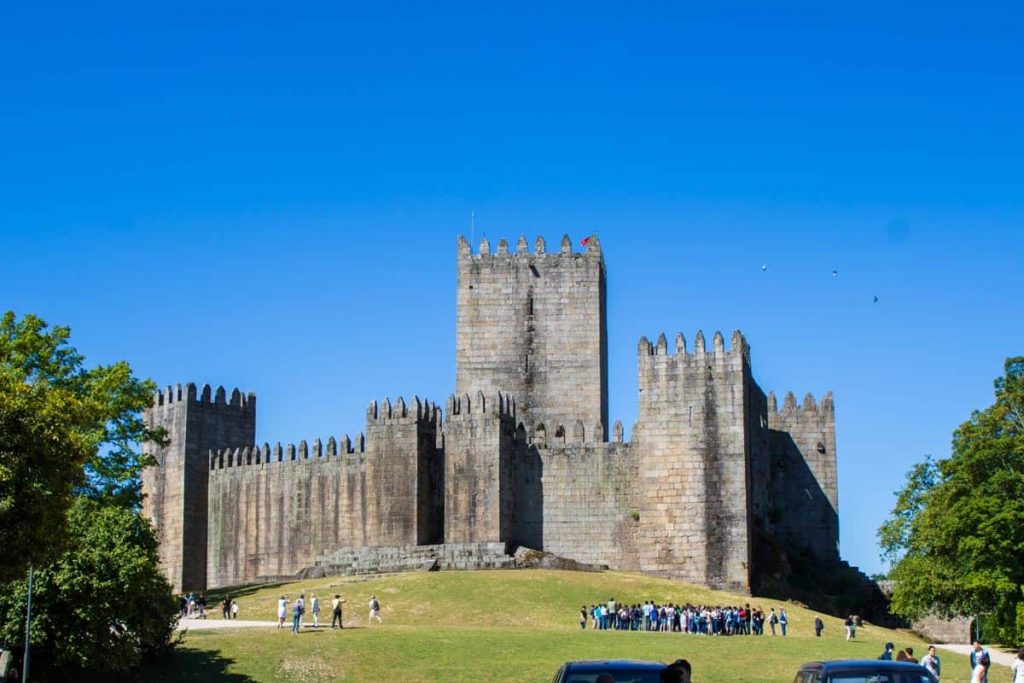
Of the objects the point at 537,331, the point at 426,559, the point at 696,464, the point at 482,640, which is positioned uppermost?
the point at 537,331

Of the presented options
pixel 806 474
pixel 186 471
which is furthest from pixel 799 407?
pixel 186 471

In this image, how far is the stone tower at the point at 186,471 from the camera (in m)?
70.6

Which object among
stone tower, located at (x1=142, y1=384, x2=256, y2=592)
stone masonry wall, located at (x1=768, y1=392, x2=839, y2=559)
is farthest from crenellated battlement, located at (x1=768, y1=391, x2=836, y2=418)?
stone tower, located at (x1=142, y1=384, x2=256, y2=592)

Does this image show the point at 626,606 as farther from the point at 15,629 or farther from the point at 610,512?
the point at 15,629

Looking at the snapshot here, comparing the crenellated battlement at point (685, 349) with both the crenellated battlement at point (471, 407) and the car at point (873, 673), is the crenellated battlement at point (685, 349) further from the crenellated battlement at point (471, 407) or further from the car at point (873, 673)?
the car at point (873, 673)

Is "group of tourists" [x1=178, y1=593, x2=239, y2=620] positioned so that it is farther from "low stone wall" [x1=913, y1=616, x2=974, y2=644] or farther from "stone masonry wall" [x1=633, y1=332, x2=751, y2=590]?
"low stone wall" [x1=913, y1=616, x2=974, y2=644]

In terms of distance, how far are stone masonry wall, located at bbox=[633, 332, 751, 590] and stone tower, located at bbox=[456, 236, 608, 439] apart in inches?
353

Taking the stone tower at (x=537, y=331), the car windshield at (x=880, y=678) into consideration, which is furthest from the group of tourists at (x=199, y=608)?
the car windshield at (x=880, y=678)

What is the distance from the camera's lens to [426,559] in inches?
2266

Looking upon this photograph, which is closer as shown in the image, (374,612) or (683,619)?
(374,612)

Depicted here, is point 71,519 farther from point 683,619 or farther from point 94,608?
point 683,619

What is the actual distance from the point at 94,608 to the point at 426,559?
22234mm

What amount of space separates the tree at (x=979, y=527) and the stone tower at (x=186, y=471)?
33.4 m

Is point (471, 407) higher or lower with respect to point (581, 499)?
higher
